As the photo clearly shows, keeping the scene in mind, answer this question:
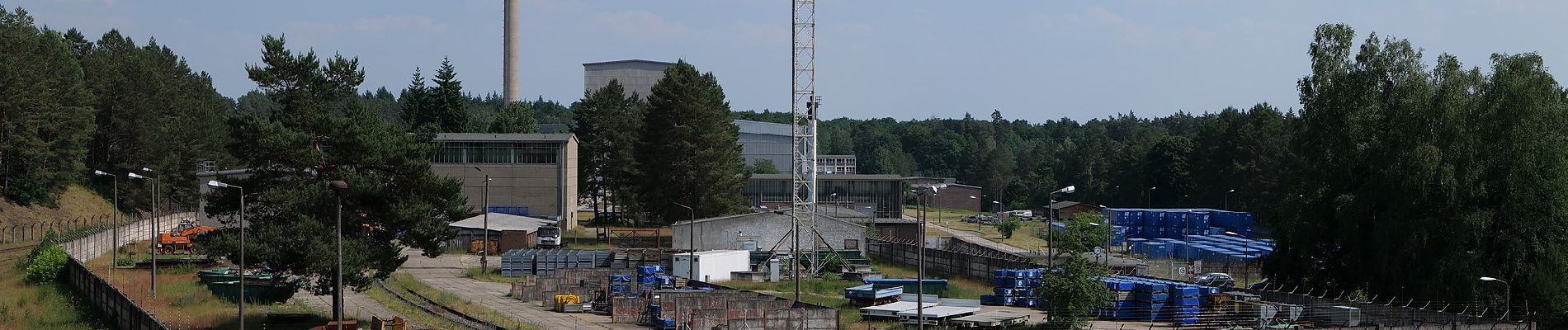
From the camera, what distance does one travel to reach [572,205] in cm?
9912

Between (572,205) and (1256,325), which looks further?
(572,205)

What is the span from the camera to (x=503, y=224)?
80.1m

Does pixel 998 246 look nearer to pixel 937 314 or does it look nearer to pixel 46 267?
pixel 937 314

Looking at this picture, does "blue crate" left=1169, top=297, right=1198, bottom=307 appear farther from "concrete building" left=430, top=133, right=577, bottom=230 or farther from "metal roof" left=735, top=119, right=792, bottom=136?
"metal roof" left=735, top=119, right=792, bottom=136

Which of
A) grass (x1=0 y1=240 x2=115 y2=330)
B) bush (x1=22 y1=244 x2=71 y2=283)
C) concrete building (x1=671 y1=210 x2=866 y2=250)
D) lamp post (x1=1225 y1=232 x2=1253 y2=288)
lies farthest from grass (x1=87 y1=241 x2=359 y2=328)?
lamp post (x1=1225 y1=232 x2=1253 y2=288)

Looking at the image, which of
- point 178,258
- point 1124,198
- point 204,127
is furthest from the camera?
point 1124,198

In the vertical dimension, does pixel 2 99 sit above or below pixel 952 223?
above

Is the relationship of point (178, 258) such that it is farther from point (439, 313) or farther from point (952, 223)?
point (952, 223)

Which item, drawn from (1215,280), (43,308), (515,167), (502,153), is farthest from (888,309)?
(502,153)

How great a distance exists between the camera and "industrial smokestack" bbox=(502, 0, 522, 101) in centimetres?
15625

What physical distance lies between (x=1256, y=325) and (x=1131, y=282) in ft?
19.4

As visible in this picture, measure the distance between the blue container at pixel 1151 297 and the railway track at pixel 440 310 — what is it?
22.2 meters

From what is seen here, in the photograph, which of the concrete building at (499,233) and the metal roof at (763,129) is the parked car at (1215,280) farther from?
the metal roof at (763,129)

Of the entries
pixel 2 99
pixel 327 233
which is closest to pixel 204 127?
pixel 2 99
